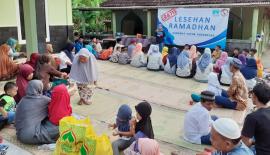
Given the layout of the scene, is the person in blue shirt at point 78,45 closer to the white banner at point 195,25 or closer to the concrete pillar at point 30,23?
the concrete pillar at point 30,23

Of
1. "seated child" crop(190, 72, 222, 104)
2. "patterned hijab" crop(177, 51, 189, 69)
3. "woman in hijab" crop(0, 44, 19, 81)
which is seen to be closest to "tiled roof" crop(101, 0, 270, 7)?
"patterned hijab" crop(177, 51, 189, 69)

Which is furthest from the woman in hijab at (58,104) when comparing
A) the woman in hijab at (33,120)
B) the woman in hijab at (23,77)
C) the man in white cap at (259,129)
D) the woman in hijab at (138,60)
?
the woman in hijab at (138,60)

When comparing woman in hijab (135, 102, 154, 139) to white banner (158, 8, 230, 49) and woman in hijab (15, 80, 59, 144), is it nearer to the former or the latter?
woman in hijab (15, 80, 59, 144)

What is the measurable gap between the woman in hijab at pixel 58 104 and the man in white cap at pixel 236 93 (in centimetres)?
361

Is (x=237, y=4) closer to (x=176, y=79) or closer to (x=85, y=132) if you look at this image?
(x=176, y=79)

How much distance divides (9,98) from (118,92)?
3138mm

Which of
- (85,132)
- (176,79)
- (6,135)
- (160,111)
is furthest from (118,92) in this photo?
(85,132)

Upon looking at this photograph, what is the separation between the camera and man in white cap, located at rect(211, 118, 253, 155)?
240 cm

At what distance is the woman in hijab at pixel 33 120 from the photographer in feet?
14.4

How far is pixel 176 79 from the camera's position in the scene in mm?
9672

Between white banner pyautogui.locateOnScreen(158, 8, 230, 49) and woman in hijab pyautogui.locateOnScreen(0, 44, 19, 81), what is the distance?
8.03m

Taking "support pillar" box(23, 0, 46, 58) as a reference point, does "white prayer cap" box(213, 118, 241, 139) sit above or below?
below

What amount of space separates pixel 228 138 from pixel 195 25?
1161 cm

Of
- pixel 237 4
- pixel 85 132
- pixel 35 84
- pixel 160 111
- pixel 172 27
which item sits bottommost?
pixel 160 111
